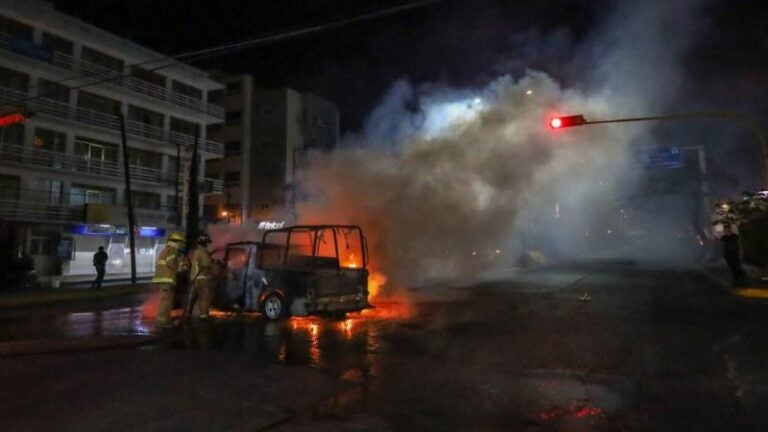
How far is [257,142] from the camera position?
43.8 metres

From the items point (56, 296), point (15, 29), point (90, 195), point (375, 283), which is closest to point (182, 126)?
point (90, 195)

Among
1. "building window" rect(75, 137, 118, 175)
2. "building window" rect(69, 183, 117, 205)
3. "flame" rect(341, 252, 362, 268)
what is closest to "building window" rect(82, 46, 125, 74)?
"building window" rect(75, 137, 118, 175)

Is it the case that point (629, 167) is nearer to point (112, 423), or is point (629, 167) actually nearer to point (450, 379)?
point (450, 379)

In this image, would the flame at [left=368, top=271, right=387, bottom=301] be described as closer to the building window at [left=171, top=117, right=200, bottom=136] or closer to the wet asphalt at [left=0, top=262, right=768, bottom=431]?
the wet asphalt at [left=0, top=262, right=768, bottom=431]

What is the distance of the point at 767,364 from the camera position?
7070 mm

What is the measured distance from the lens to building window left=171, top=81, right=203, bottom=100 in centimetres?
3794

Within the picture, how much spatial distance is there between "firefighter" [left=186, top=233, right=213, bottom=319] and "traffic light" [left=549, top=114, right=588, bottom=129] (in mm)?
9153

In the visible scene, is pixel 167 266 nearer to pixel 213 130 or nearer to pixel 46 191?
pixel 46 191

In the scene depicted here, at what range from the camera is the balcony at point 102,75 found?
27.1 metres

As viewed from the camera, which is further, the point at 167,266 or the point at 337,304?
the point at 337,304

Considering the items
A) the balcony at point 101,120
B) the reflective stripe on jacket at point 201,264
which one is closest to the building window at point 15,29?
the balcony at point 101,120

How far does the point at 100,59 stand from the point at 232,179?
13720 millimetres

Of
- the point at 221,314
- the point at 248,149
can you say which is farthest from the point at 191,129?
the point at 221,314

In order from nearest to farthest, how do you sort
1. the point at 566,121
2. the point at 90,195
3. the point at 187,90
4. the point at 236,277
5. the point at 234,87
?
1. the point at 236,277
2. the point at 566,121
3. the point at 90,195
4. the point at 187,90
5. the point at 234,87
